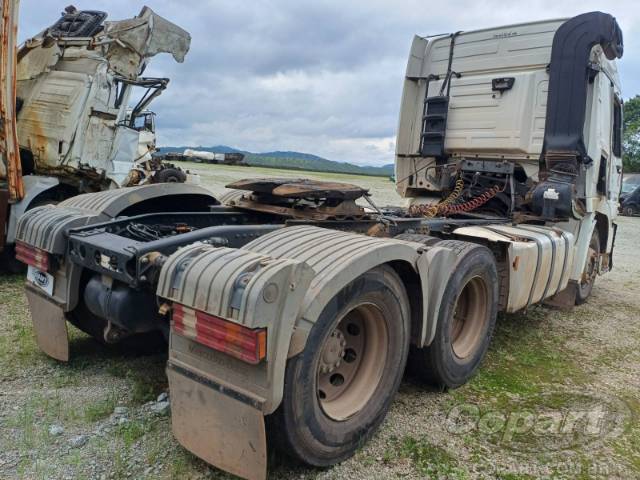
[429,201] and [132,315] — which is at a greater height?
[429,201]

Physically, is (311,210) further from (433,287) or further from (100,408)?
(100,408)

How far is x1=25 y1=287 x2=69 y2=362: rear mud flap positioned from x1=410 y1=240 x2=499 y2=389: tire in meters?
2.27

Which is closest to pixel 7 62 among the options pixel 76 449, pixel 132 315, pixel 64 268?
pixel 64 268

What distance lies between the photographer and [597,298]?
6.96 meters

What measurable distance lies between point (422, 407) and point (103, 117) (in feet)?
18.3

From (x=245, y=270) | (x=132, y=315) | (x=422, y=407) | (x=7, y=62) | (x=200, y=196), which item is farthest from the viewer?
(x=7, y=62)

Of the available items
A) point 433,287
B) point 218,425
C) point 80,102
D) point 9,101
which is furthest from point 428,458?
point 80,102

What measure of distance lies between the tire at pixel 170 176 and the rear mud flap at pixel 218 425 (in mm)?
5970

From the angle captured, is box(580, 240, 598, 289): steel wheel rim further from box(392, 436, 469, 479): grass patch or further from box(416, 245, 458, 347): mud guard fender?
box(392, 436, 469, 479): grass patch

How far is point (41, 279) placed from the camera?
3402 millimetres

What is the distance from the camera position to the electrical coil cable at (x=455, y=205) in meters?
5.51

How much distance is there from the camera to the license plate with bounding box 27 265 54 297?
3.33 metres

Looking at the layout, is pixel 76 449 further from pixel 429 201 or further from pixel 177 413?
pixel 429 201

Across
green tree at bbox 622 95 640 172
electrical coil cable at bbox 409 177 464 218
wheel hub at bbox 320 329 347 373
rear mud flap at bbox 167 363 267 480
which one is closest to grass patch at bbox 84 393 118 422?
rear mud flap at bbox 167 363 267 480
